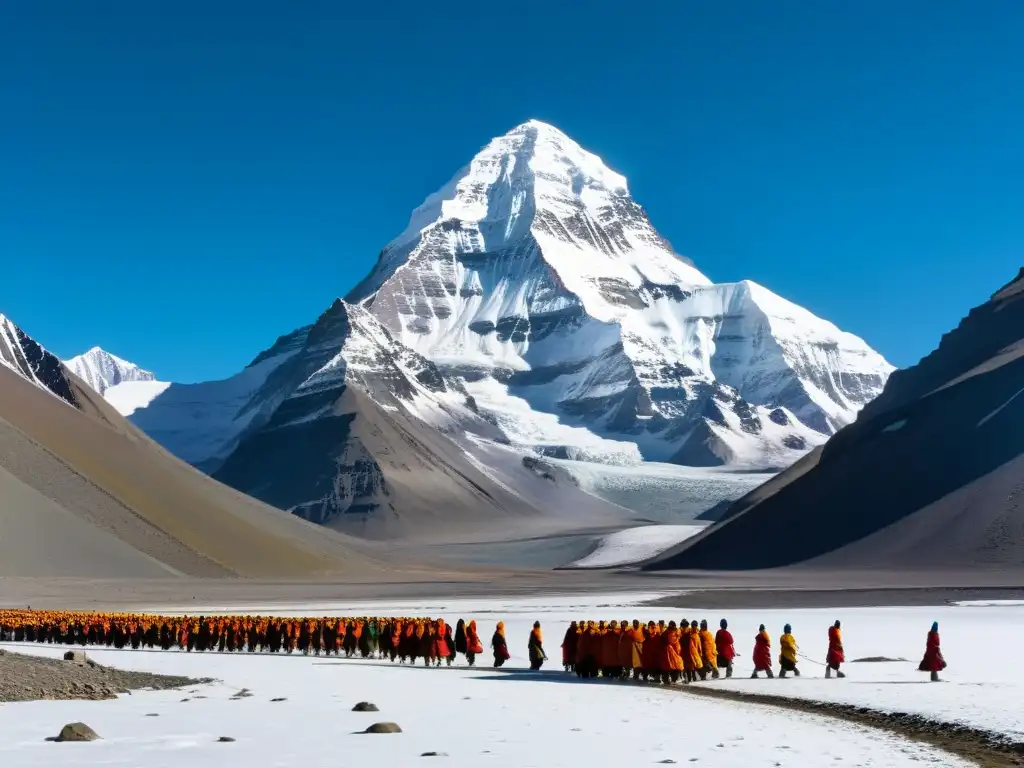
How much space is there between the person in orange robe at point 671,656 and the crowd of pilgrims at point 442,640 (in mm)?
25

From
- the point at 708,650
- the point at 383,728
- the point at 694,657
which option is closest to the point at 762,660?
the point at 708,650

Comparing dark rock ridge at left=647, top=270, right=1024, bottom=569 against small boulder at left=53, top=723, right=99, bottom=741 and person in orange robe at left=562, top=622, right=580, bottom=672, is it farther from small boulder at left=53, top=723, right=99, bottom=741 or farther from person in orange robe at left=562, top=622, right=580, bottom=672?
small boulder at left=53, top=723, right=99, bottom=741

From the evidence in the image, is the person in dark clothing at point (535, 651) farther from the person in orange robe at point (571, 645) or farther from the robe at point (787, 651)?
the robe at point (787, 651)

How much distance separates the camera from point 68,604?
82562 mm

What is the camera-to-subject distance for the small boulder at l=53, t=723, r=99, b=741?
21.0 metres

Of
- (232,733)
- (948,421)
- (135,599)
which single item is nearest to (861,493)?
(948,421)

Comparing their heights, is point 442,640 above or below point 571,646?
above

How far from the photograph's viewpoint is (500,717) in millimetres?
24938

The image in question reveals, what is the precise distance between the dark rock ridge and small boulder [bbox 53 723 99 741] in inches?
3514

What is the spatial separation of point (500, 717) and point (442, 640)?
57.2 feet

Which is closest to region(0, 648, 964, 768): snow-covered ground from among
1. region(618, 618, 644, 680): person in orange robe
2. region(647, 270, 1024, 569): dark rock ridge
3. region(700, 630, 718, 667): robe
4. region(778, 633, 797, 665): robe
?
region(618, 618, 644, 680): person in orange robe

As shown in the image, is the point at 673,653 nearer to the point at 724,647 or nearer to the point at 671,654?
the point at 671,654

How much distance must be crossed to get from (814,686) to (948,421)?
102126 mm

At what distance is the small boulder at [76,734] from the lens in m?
21.0
